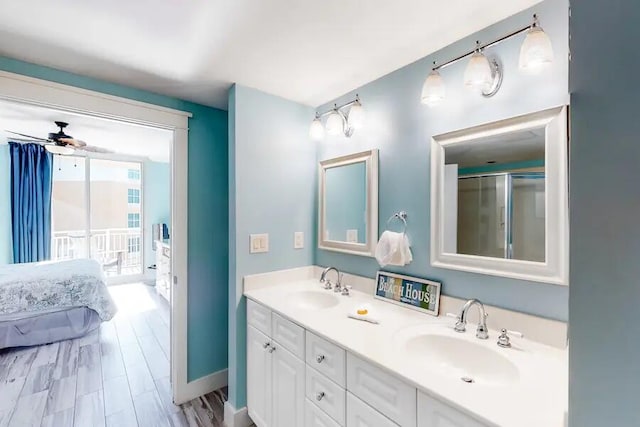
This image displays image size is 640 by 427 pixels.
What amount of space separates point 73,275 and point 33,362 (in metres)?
0.85

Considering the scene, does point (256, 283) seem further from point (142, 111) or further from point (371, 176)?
point (142, 111)

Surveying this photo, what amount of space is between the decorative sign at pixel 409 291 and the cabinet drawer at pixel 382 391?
21.2 inches

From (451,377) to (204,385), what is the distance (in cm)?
195

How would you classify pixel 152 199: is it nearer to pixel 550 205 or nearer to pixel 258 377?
pixel 258 377

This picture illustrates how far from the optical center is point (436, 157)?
1423mm

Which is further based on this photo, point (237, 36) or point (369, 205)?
point (369, 205)

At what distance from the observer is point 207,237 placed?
7.20 feet

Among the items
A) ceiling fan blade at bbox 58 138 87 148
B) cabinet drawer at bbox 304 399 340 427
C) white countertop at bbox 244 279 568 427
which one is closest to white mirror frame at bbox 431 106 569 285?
white countertop at bbox 244 279 568 427

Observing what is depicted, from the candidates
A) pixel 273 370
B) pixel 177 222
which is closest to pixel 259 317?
pixel 273 370

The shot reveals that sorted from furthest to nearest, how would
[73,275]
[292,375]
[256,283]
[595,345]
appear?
1. [73,275]
2. [256,283]
3. [292,375]
4. [595,345]

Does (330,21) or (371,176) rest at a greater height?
(330,21)

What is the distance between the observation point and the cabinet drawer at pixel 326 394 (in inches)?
45.0

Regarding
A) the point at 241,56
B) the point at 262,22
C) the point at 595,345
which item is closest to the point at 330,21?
the point at 262,22

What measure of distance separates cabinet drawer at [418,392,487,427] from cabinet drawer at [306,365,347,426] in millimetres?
363
